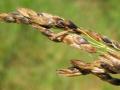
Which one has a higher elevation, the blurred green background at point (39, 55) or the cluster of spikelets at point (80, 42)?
the blurred green background at point (39, 55)

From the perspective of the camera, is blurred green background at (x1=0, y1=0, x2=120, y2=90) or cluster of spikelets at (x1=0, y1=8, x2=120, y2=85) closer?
cluster of spikelets at (x1=0, y1=8, x2=120, y2=85)

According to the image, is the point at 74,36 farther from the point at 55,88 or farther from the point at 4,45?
the point at 4,45

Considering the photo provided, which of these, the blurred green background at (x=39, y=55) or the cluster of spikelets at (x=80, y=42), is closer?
the cluster of spikelets at (x=80, y=42)

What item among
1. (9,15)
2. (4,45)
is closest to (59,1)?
(4,45)

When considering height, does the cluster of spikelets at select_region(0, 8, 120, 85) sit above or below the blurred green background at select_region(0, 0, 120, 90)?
below
